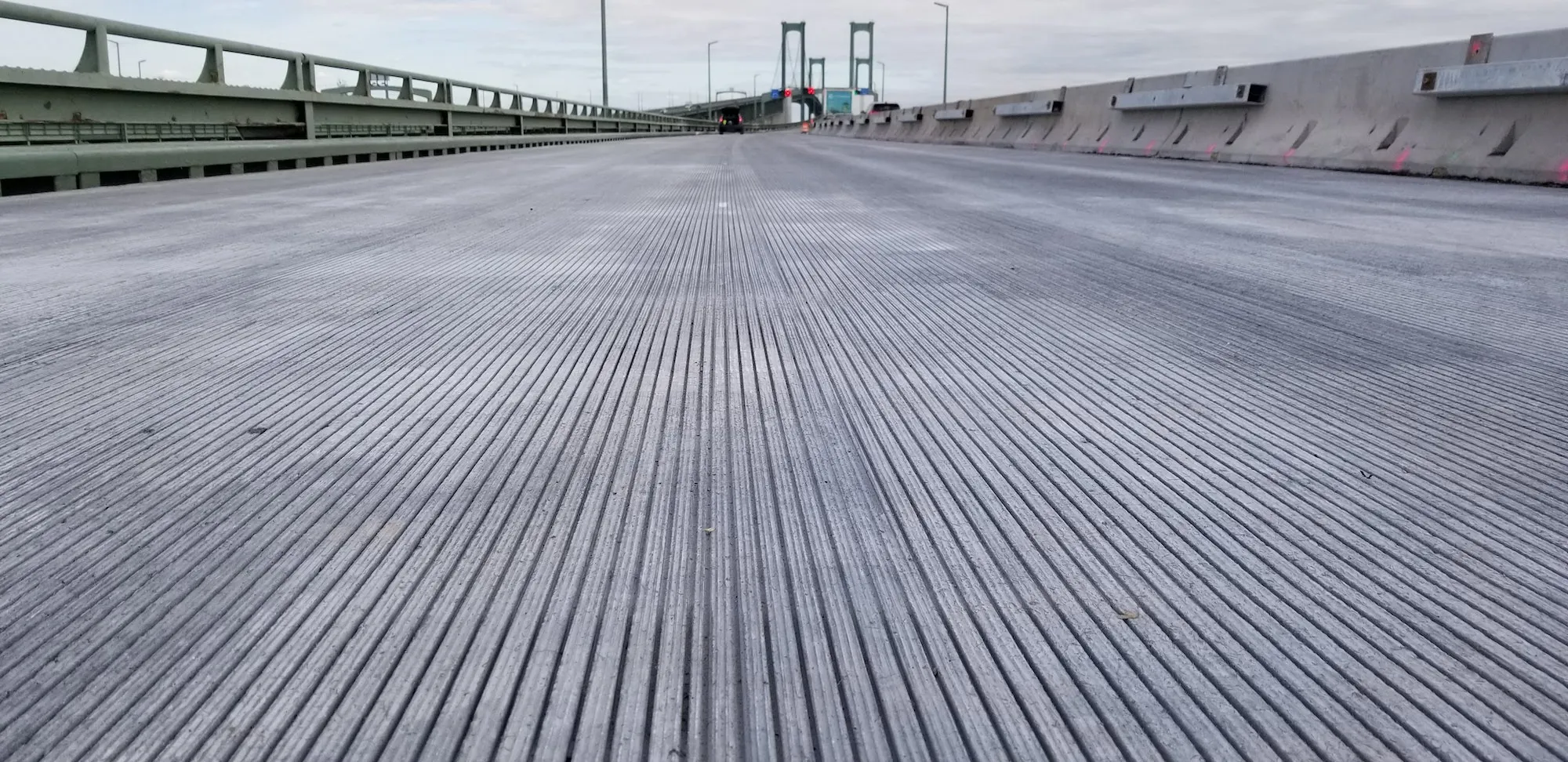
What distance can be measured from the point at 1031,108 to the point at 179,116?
17.6 meters

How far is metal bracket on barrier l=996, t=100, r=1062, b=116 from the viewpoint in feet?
75.6

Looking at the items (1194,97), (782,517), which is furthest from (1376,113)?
(782,517)

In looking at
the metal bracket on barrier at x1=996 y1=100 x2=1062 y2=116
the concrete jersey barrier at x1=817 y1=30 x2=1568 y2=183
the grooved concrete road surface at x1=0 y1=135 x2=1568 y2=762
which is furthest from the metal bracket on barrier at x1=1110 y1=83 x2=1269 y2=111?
the grooved concrete road surface at x1=0 y1=135 x2=1568 y2=762

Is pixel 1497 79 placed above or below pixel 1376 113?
above

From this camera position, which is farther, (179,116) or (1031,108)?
(1031,108)

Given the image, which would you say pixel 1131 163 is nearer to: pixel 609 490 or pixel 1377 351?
pixel 1377 351

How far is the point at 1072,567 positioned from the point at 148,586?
4.73ft

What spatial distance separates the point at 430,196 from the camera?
9.09 meters

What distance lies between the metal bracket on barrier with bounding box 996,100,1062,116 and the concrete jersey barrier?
8.87 feet

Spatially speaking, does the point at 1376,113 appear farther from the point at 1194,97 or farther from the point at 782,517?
A: the point at 782,517

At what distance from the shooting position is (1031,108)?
24344mm

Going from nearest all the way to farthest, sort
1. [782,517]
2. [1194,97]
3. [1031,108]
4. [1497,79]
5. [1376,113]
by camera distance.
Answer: [782,517], [1497,79], [1376,113], [1194,97], [1031,108]

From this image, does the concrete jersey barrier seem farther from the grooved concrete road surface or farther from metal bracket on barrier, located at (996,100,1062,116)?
the grooved concrete road surface

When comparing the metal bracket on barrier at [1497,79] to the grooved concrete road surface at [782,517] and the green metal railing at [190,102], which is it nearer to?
the grooved concrete road surface at [782,517]
